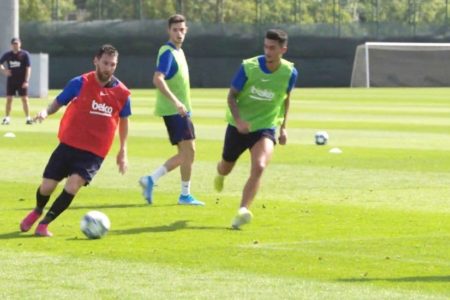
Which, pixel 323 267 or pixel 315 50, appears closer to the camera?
pixel 323 267

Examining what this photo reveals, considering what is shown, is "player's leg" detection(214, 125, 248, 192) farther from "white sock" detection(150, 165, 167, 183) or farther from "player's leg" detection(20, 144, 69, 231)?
"player's leg" detection(20, 144, 69, 231)

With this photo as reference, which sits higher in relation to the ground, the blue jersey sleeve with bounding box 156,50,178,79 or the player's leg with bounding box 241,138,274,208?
the blue jersey sleeve with bounding box 156,50,178,79

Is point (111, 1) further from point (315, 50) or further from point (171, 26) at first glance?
point (171, 26)

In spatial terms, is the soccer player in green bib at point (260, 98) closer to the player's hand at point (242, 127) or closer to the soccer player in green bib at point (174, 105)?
the player's hand at point (242, 127)

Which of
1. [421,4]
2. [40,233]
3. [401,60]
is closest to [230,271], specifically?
[40,233]

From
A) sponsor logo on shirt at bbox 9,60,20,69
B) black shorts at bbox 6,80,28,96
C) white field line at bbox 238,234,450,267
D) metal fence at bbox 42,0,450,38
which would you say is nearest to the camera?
white field line at bbox 238,234,450,267

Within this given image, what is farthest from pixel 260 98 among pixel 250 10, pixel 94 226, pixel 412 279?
pixel 250 10

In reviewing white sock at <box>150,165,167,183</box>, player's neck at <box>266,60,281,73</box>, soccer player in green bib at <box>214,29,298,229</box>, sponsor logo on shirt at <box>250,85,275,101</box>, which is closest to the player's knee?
soccer player in green bib at <box>214,29,298,229</box>

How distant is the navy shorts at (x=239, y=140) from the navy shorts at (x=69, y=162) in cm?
188

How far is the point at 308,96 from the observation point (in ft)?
179

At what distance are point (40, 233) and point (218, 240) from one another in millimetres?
1584

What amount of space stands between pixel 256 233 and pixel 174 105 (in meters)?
Result: 2.73

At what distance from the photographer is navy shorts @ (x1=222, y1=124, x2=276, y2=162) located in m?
14.0

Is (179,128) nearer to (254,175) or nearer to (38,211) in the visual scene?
(254,175)
